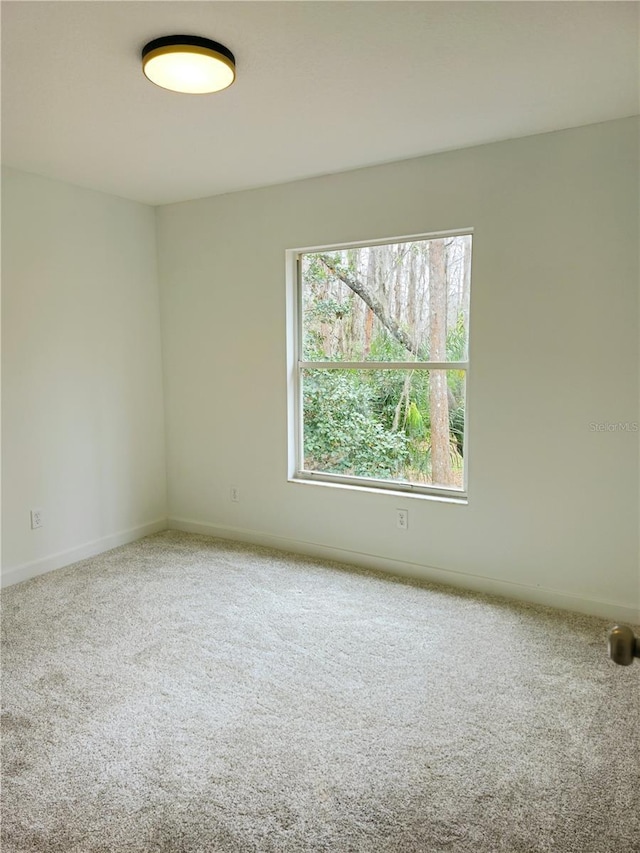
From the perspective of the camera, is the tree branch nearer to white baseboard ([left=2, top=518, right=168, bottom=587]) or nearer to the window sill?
the window sill

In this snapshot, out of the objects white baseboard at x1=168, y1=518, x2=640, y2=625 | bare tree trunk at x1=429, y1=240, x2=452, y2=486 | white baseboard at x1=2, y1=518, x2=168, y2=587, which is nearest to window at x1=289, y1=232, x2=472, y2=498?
bare tree trunk at x1=429, y1=240, x2=452, y2=486

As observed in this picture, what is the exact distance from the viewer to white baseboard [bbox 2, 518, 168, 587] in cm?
343

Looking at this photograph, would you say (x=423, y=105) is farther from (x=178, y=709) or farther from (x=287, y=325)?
(x=178, y=709)

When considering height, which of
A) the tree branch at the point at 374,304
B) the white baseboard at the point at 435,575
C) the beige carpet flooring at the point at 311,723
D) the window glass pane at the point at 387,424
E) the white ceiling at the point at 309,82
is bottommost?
the beige carpet flooring at the point at 311,723

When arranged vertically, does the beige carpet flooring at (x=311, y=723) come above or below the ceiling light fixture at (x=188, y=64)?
below

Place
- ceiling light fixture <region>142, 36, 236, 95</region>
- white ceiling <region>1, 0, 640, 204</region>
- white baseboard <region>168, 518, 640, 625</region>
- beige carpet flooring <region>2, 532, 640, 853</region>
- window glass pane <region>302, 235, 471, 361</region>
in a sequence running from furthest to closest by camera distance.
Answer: window glass pane <region>302, 235, 471, 361</region> < white baseboard <region>168, 518, 640, 625</region> < ceiling light fixture <region>142, 36, 236, 95</region> < white ceiling <region>1, 0, 640, 204</region> < beige carpet flooring <region>2, 532, 640, 853</region>

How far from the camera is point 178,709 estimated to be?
87.1 inches

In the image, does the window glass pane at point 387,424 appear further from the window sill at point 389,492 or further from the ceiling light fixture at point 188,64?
the ceiling light fixture at point 188,64

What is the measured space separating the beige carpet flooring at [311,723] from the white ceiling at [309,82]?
94.4 inches

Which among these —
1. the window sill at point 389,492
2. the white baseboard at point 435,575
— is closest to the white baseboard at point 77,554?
the white baseboard at point 435,575

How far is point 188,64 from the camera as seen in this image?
200 cm

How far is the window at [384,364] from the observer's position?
3365 millimetres

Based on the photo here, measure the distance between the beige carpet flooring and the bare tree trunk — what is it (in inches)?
28.8

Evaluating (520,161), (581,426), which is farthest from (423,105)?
(581,426)
